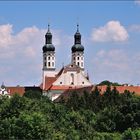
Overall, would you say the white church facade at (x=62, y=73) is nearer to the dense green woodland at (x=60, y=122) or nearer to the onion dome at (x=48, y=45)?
the onion dome at (x=48, y=45)

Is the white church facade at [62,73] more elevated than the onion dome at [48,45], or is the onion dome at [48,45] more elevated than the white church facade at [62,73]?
the onion dome at [48,45]

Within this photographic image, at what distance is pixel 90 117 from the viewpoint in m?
67.1

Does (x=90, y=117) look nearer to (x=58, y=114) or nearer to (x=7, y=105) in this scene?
(x=58, y=114)

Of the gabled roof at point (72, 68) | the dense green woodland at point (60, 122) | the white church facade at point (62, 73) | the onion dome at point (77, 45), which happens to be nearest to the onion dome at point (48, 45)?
the white church facade at point (62, 73)

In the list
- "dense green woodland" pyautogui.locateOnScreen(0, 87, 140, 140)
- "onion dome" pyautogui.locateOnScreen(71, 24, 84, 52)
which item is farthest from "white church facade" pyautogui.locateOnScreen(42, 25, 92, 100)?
"dense green woodland" pyautogui.locateOnScreen(0, 87, 140, 140)

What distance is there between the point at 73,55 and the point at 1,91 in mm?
16194

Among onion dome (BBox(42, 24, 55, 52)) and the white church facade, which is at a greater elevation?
onion dome (BBox(42, 24, 55, 52))

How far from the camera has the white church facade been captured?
131875 millimetres

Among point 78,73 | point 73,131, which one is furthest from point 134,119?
point 78,73

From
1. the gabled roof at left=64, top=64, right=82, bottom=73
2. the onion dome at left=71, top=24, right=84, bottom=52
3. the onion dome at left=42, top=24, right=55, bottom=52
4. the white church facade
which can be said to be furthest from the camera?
the onion dome at left=71, top=24, right=84, bottom=52

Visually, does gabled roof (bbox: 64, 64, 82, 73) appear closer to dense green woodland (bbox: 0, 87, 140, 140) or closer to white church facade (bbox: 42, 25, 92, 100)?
white church facade (bbox: 42, 25, 92, 100)

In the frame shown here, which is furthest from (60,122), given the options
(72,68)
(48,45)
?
(48,45)

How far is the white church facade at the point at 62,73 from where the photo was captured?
132 m

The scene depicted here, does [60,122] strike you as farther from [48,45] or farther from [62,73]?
[48,45]
